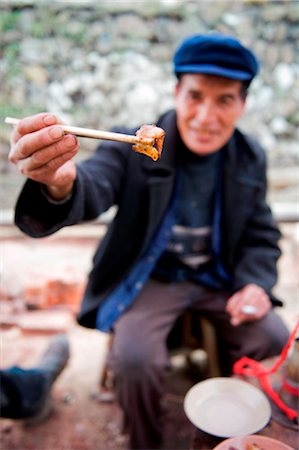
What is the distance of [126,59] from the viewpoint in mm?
9031

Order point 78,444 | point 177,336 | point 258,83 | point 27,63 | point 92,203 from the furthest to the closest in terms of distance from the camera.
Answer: point 258,83
point 27,63
point 177,336
point 78,444
point 92,203

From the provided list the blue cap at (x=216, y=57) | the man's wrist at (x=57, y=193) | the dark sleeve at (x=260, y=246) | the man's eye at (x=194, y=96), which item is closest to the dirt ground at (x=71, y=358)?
the dark sleeve at (x=260, y=246)

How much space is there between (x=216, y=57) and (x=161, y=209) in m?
0.83

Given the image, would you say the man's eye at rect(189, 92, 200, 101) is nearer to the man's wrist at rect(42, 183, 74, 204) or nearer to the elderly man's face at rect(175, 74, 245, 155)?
the elderly man's face at rect(175, 74, 245, 155)

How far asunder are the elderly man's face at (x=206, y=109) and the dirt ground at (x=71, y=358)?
1.75 metres

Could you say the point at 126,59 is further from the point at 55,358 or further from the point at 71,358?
the point at 55,358

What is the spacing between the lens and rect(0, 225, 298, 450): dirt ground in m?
2.49

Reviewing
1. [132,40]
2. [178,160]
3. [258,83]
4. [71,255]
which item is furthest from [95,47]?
[178,160]

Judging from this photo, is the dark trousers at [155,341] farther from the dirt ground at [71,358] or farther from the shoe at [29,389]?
the shoe at [29,389]

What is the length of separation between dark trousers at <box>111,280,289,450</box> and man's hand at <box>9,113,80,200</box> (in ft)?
3.40

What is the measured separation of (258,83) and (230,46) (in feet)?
26.1

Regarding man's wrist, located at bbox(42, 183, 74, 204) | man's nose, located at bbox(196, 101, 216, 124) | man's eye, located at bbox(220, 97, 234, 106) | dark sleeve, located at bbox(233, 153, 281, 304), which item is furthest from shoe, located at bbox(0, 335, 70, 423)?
man's eye, located at bbox(220, 97, 234, 106)

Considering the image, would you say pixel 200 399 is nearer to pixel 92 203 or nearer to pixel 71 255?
pixel 92 203

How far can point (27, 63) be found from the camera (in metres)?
8.75
